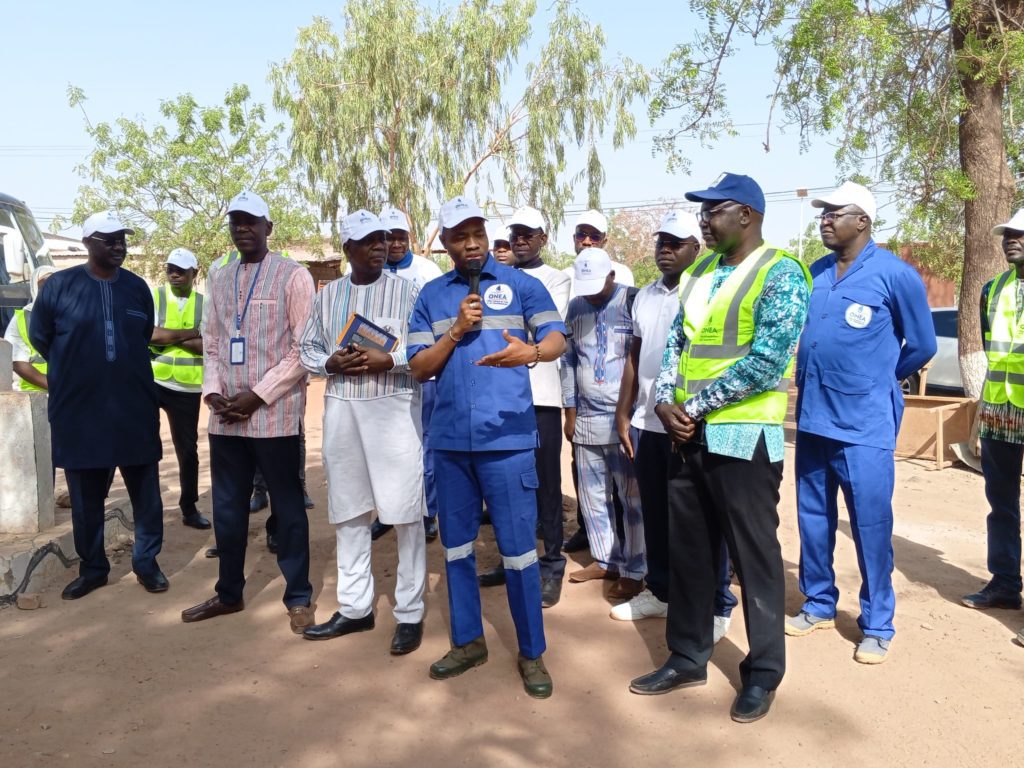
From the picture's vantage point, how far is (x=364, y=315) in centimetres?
425

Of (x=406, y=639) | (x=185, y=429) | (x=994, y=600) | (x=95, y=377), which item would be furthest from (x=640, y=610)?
(x=185, y=429)

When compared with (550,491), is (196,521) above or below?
below

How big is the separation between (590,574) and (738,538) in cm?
Result: 186

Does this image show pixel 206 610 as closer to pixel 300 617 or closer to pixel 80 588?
pixel 300 617

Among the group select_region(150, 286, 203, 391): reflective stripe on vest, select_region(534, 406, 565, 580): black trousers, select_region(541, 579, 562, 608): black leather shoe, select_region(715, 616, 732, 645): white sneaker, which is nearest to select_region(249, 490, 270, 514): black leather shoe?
select_region(150, 286, 203, 391): reflective stripe on vest

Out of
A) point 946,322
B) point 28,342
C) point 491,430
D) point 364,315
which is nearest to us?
point 491,430

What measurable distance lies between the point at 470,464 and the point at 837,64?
6.76 metres

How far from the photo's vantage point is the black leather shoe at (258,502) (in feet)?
22.6

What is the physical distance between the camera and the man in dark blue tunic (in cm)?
482

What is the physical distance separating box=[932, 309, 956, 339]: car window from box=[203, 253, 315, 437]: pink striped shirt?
38.0ft

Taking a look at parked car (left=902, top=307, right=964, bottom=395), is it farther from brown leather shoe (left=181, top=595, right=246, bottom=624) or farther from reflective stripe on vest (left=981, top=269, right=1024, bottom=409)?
brown leather shoe (left=181, top=595, right=246, bottom=624)

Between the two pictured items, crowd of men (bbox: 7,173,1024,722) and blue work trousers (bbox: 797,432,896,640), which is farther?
blue work trousers (bbox: 797,432,896,640)

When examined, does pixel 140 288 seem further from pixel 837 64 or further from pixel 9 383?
pixel 837 64

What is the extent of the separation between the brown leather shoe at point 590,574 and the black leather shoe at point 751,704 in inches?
65.4
